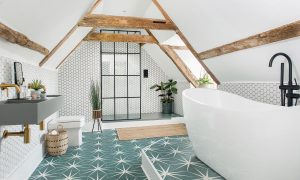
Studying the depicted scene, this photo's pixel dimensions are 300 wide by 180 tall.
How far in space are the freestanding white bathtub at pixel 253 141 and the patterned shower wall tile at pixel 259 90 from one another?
1.41 metres

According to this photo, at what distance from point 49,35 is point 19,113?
1.54 meters

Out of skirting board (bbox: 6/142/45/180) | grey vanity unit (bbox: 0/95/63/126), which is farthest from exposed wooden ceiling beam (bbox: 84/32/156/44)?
grey vanity unit (bbox: 0/95/63/126)

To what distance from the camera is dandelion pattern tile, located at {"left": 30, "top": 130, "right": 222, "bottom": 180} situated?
7.75 ft

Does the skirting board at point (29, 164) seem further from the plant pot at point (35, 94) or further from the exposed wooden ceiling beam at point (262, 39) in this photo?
the exposed wooden ceiling beam at point (262, 39)

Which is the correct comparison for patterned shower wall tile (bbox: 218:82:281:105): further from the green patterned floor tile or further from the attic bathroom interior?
the green patterned floor tile

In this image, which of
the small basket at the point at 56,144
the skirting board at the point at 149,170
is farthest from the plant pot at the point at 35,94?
the skirting board at the point at 149,170

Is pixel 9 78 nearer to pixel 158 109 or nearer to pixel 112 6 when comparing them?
pixel 112 6

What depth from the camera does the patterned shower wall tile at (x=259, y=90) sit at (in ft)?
10.2

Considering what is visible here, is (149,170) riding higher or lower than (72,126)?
lower

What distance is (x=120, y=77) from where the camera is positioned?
6344mm

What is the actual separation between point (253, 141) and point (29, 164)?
2.51m

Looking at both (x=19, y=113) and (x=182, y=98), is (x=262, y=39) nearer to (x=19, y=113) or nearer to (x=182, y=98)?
(x=182, y=98)

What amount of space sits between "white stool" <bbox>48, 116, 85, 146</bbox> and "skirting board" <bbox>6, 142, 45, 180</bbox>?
404mm

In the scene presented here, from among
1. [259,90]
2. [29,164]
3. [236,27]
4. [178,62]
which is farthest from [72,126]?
[259,90]
